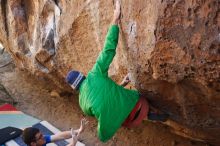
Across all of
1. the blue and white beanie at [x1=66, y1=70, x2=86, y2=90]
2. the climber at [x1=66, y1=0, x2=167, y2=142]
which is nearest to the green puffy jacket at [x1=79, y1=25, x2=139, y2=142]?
the climber at [x1=66, y1=0, x2=167, y2=142]

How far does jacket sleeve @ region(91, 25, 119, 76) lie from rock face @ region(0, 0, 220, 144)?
130mm

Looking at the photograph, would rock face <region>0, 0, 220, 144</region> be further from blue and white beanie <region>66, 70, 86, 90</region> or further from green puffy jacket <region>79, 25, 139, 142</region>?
blue and white beanie <region>66, 70, 86, 90</region>

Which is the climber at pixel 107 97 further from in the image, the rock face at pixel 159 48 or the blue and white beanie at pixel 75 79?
the rock face at pixel 159 48

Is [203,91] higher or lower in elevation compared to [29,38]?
higher

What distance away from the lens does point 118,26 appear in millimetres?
3648

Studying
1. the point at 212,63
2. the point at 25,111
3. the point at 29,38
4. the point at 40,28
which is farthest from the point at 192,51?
the point at 25,111

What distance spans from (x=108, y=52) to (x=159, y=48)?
1.87 ft

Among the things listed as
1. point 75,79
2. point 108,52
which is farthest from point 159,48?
point 75,79

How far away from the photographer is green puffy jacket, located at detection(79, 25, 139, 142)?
11.3 feet

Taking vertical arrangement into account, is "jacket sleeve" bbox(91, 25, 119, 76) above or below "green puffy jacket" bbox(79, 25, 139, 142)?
above

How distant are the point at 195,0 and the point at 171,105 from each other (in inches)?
52.5

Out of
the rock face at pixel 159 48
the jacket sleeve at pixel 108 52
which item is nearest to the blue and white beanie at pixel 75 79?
the jacket sleeve at pixel 108 52

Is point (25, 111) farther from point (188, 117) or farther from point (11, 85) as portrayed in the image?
point (188, 117)

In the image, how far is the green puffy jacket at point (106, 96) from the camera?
11.3 ft
